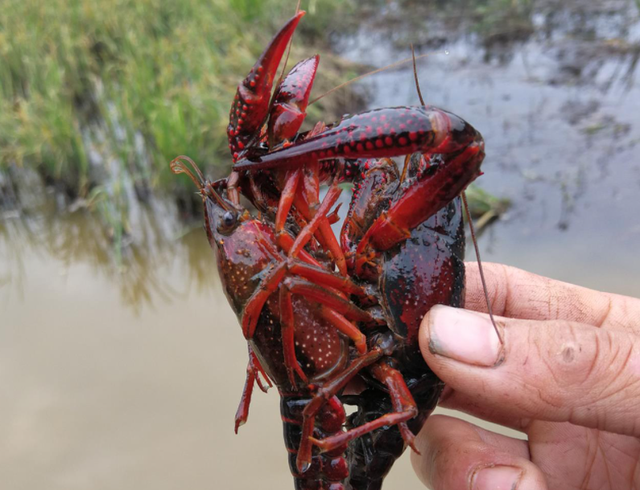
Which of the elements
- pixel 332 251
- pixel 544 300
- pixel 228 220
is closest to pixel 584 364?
pixel 332 251

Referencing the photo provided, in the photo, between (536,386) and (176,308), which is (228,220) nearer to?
(536,386)

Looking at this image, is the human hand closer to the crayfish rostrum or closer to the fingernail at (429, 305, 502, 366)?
the fingernail at (429, 305, 502, 366)

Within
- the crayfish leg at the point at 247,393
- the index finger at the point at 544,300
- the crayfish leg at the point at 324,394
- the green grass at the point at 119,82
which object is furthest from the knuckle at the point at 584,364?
the green grass at the point at 119,82

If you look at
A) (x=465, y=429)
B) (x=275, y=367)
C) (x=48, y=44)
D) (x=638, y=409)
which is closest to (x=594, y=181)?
(x=465, y=429)

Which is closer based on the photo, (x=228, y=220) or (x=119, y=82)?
(x=228, y=220)

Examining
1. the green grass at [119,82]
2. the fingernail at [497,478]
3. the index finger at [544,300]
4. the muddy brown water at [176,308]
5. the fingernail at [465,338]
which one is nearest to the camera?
the fingernail at [465,338]

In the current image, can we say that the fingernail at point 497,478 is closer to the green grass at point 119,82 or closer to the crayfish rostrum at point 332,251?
the crayfish rostrum at point 332,251
